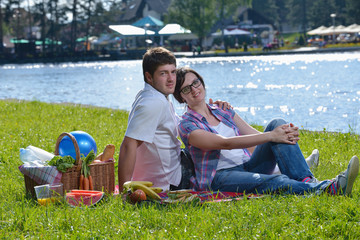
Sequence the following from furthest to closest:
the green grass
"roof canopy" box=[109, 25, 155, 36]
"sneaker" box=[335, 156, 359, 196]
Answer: "roof canopy" box=[109, 25, 155, 36] → "sneaker" box=[335, 156, 359, 196] → the green grass

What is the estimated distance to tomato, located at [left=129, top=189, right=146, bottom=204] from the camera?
14.7 ft

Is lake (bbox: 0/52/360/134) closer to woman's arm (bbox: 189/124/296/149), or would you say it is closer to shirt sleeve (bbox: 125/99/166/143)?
woman's arm (bbox: 189/124/296/149)

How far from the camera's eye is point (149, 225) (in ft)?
13.1

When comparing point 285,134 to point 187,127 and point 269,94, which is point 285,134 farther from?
point 269,94

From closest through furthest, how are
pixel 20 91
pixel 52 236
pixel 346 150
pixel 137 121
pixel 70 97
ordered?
pixel 52 236, pixel 137 121, pixel 346 150, pixel 70 97, pixel 20 91

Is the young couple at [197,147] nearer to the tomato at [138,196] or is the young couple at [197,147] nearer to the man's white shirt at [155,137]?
the man's white shirt at [155,137]

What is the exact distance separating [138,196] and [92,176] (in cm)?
72

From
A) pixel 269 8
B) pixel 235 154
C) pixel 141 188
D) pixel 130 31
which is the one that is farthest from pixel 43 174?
pixel 269 8

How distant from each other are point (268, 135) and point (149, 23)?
62.9 metres

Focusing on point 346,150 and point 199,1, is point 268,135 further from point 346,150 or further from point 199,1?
point 199,1

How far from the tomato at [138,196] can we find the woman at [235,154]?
24.2 inches

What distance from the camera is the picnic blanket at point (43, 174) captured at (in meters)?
4.84

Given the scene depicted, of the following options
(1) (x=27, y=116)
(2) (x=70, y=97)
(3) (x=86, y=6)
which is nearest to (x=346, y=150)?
(1) (x=27, y=116)

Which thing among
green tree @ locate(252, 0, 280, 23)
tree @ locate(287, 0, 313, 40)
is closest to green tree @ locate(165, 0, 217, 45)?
tree @ locate(287, 0, 313, 40)
